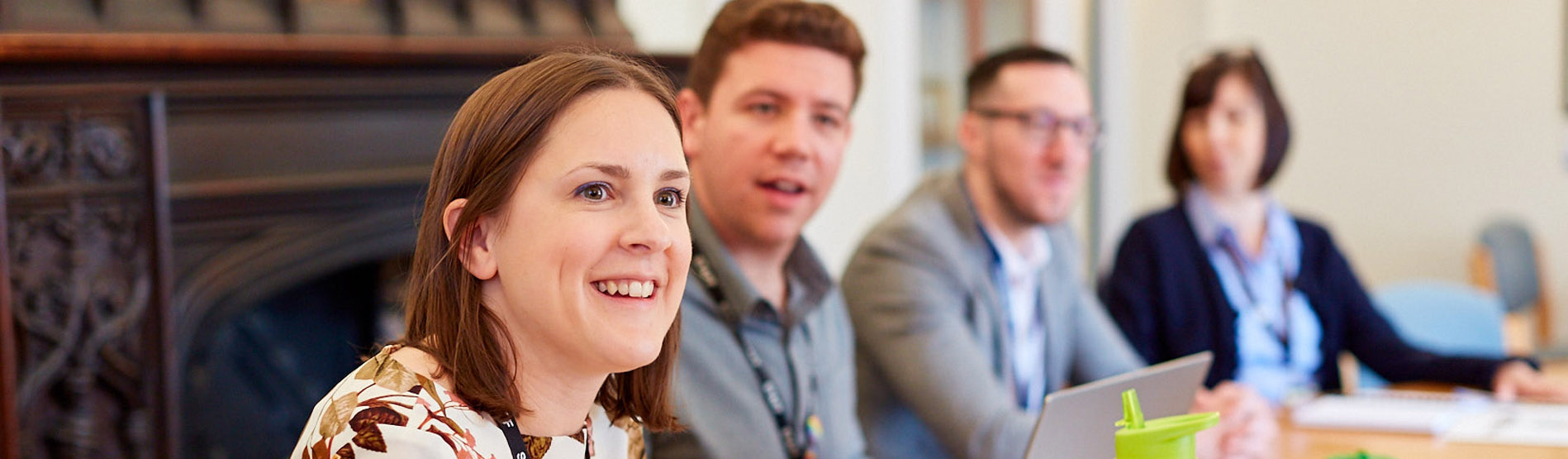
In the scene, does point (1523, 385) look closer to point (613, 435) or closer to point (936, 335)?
point (936, 335)

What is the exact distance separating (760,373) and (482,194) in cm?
68

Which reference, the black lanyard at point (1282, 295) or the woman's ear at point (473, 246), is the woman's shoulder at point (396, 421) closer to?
the woman's ear at point (473, 246)

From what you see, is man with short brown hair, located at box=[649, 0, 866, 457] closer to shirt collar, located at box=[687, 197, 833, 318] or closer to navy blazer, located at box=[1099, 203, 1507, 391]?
shirt collar, located at box=[687, 197, 833, 318]

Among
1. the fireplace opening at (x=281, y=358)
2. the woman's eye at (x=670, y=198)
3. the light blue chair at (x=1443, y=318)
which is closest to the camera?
the woman's eye at (x=670, y=198)

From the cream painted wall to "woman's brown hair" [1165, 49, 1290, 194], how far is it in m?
2.69

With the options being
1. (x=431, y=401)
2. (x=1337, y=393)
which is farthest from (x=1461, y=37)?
(x=431, y=401)

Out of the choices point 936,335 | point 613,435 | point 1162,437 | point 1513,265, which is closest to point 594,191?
point 613,435

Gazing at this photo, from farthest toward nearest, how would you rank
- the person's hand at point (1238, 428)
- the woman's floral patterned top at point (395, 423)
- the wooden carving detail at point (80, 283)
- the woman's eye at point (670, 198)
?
1. the wooden carving detail at point (80, 283)
2. the person's hand at point (1238, 428)
3. the woman's eye at point (670, 198)
4. the woman's floral patterned top at point (395, 423)

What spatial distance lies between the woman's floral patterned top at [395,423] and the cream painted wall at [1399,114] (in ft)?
15.6

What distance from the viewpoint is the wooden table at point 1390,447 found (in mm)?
1766

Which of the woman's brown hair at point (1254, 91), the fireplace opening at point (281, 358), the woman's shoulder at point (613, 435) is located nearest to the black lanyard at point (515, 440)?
the woman's shoulder at point (613, 435)

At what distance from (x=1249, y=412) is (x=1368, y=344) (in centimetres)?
92

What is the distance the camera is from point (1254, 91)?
2.62 m

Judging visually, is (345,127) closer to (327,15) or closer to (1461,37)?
(327,15)
